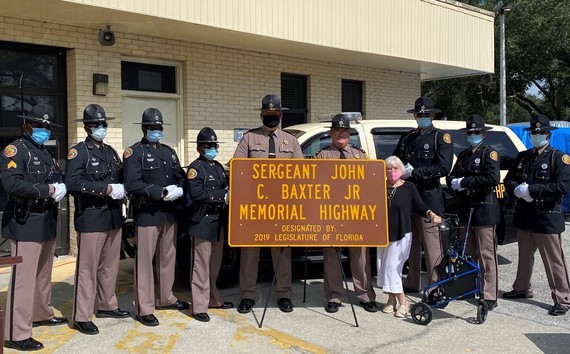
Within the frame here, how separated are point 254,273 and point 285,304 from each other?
1.45ft

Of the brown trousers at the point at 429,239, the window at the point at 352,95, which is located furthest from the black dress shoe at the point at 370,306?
the window at the point at 352,95

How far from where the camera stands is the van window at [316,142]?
259 inches

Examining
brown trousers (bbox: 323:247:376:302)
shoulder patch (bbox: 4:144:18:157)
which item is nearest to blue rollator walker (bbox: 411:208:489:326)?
brown trousers (bbox: 323:247:376:302)

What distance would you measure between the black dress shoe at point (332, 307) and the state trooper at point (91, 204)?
2195 mm

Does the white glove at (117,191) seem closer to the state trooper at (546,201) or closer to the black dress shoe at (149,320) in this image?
the black dress shoe at (149,320)

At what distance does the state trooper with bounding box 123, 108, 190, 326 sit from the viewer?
16.4 feet

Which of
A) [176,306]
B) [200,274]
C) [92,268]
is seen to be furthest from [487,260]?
[92,268]

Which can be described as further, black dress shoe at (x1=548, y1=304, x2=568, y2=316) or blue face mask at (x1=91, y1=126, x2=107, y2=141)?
black dress shoe at (x1=548, y1=304, x2=568, y2=316)

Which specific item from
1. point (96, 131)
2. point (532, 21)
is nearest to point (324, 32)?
point (96, 131)

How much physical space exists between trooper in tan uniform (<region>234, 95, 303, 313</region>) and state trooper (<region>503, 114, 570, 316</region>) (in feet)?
7.92

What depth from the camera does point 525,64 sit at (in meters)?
25.2

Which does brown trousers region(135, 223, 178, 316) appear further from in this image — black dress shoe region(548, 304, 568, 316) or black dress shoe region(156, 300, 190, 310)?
black dress shoe region(548, 304, 568, 316)

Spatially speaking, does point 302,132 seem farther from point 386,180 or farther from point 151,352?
point 151,352

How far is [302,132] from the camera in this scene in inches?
267
